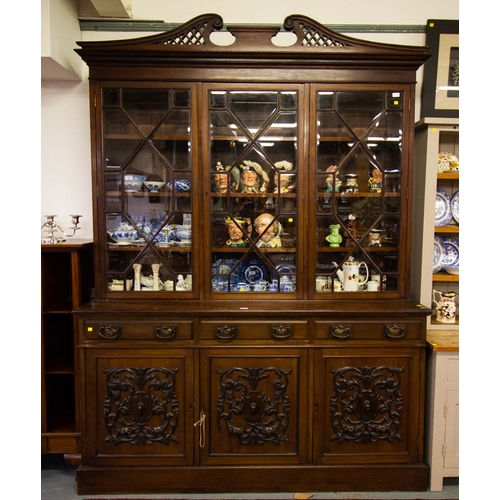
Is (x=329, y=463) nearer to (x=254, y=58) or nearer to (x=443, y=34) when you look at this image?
(x=254, y=58)

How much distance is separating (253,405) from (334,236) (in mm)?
1061

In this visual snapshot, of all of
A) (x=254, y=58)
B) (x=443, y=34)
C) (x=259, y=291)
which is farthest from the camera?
(x=443, y=34)

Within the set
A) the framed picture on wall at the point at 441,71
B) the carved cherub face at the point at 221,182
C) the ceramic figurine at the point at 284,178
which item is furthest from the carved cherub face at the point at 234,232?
the framed picture on wall at the point at 441,71

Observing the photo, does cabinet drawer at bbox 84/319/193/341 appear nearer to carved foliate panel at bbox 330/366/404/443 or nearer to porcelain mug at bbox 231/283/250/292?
porcelain mug at bbox 231/283/250/292

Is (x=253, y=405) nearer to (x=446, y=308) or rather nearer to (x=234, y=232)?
(x=234, y=232)

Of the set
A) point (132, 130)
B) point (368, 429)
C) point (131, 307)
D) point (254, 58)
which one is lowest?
point (368, 429)

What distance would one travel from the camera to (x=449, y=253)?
262 cm

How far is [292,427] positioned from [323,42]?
85.0 inches

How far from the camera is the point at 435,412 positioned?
217 cm

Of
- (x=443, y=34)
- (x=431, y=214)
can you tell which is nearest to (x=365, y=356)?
(x=431, y=214)

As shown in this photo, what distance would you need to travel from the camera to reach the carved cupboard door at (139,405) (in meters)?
2.15

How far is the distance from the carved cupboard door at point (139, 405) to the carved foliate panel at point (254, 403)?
0.66 feet

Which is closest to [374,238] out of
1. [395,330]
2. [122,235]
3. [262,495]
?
[395,330]

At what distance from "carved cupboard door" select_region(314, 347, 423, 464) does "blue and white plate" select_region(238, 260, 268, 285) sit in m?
0.55
